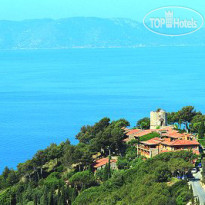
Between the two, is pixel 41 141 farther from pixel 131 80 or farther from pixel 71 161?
pixel 131 80

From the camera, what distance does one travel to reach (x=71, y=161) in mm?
31219

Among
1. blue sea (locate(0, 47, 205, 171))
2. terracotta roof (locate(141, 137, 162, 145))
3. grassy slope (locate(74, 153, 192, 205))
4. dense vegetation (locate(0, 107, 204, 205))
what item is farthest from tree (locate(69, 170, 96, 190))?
blue sea (locate(0, 47, 205, 171))

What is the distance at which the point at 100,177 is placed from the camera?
95.9ft

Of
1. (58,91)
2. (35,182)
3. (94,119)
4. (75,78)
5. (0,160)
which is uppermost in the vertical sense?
(75,78)

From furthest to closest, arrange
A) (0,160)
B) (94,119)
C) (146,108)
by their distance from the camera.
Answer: (146,108)
(94,119)
(0,160)

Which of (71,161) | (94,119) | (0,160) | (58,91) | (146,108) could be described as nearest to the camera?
(71,161)

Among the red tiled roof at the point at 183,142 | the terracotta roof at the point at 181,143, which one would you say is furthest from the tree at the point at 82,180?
the red tiled roof at the point at 183,142

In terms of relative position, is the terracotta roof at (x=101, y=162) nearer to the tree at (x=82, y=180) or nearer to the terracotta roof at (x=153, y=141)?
the tree at (x=82, y=180)

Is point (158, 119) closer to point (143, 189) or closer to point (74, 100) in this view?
point (143, 189)

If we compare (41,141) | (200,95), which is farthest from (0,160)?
(200,95)

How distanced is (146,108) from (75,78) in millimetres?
45027

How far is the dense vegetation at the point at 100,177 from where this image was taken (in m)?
23.5

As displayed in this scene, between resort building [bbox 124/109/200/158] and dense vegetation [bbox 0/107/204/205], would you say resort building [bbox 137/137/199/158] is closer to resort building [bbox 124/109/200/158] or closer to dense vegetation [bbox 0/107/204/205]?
resort building [bbox 124/109/200/158]

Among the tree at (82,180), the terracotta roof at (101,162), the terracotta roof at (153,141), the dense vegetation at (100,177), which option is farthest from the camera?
the terracotta roof at (101,162)
